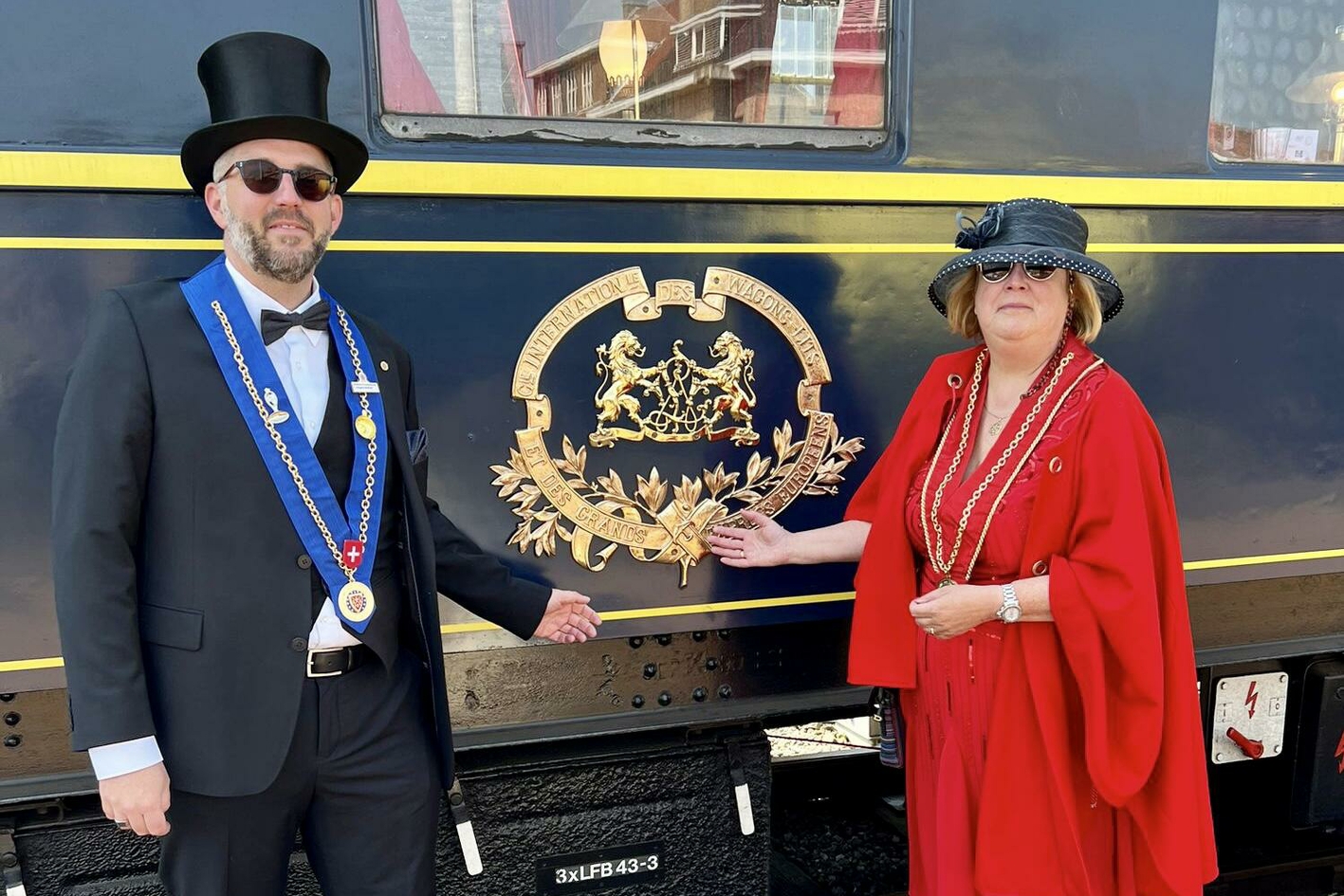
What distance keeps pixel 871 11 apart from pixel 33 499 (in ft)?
5.86

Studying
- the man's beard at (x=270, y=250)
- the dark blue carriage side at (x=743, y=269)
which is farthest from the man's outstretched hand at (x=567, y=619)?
the man's beard at (x=270, y=250)

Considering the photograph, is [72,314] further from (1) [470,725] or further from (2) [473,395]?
(1) [470,725]

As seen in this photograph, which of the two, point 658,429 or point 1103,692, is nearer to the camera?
point 1103,692

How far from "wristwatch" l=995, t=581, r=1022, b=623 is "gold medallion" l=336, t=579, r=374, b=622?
3.35 ft

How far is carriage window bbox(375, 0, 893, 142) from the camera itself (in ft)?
6.48

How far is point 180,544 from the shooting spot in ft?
5.05

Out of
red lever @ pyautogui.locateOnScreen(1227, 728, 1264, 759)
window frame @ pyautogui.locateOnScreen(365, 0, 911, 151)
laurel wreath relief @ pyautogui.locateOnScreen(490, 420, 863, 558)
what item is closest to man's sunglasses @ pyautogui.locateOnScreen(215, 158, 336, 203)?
window frame @ pyautogui.locateOnScreen(365, 0, 911, 151)

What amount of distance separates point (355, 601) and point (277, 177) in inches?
24.8

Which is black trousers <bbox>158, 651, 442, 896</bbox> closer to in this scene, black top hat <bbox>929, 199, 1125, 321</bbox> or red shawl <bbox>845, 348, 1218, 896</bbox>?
red shawl <bbox>845, 348, 1218, 896</bbox>

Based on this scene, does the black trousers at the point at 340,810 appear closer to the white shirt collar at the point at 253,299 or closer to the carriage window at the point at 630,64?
the white shirt collar at the point at 253,299

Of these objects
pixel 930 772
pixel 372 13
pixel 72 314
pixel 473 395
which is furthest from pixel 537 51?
pixel 930 772

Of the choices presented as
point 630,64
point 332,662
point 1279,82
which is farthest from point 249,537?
point 1279,82

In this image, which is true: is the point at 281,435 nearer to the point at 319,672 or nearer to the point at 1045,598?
the point at 319,672

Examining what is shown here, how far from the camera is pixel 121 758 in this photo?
1.46 meters
